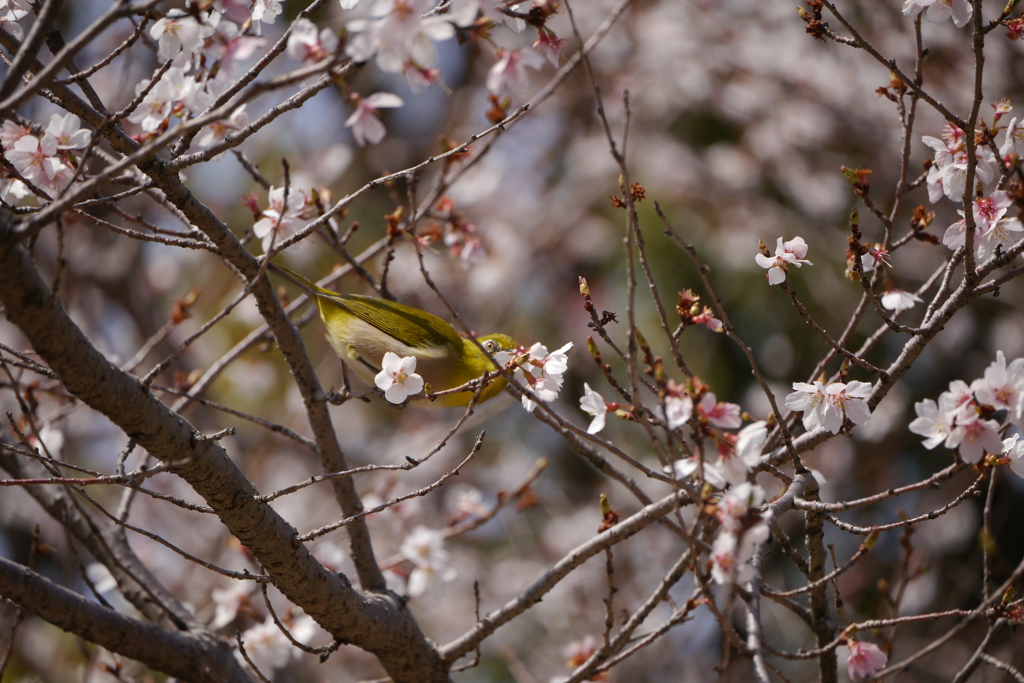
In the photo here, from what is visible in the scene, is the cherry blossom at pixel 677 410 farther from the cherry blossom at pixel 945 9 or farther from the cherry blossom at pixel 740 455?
the cherry blossom at pixel 945 9

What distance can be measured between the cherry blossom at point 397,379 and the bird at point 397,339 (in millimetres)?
853

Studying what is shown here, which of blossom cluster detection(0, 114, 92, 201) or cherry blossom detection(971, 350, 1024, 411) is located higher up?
blossom cluster detection(0, 114, 92, 201)

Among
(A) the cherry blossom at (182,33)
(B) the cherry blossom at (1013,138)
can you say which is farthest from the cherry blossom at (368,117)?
(B) the cherry blossom at (1013,138)

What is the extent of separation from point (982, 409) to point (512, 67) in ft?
4.42

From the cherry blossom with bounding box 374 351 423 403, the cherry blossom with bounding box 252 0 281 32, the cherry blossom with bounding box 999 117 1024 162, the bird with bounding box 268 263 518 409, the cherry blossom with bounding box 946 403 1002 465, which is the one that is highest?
the bird with bounding box 268 263 518 409

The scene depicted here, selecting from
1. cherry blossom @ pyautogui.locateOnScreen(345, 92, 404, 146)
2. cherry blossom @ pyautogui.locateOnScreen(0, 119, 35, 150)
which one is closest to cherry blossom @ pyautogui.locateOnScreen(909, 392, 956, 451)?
cherry blossom @ pyautogui.locateOnScreen(345, 92, 404, 146)

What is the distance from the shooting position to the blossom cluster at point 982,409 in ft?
5.30

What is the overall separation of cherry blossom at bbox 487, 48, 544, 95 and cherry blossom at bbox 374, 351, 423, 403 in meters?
0.82

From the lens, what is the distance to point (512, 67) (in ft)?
6.39

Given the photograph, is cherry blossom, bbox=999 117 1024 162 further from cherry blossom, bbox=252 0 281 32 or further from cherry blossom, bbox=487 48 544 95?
cherry blossom, bbox=252 0 281 32

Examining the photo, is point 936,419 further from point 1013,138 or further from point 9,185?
point 9,185

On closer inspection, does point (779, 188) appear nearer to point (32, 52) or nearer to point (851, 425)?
point (851, 425)

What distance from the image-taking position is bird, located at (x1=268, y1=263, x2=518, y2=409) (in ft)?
10.5

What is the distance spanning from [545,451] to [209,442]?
19.2 feet
